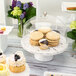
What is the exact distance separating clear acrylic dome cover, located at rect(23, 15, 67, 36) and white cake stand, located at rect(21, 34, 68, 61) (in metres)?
0.11

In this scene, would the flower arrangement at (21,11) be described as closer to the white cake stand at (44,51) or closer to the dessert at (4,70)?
the white cake stand at (44,51)

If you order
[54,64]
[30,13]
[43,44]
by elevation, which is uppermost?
[30,13]

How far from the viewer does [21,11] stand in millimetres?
1220

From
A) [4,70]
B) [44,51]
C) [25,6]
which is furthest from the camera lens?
[25,6]

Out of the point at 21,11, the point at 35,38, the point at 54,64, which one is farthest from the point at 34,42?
the point at 21,11

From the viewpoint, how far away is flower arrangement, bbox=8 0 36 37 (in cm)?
121

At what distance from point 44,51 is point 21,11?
328 mm

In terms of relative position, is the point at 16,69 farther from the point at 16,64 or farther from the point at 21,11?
the point at 21,11

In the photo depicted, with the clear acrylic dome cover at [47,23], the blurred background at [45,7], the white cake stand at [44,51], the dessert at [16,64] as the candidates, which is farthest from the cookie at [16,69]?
the blurred background at [45,7]

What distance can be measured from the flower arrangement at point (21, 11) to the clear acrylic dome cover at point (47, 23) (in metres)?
0.03

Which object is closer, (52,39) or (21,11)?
(52,39)

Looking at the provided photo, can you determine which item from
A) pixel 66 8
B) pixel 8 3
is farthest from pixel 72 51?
pixel 8 3

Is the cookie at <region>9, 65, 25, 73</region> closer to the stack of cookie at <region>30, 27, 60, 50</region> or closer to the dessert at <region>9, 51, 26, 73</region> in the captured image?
the dessert at <region>9, 51, 26, 73</region>

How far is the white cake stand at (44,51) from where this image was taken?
101cm
